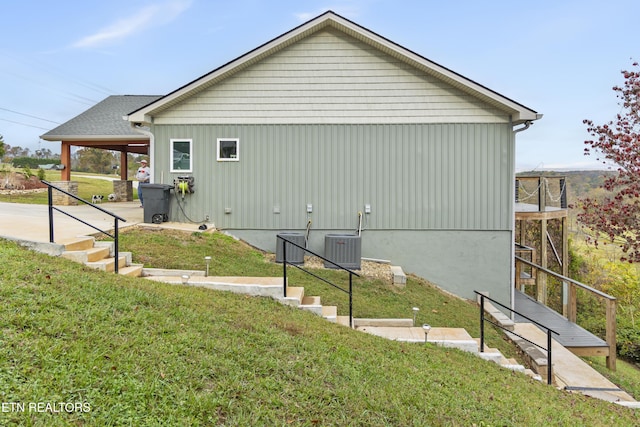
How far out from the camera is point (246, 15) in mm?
15820

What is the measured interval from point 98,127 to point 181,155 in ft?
20.8

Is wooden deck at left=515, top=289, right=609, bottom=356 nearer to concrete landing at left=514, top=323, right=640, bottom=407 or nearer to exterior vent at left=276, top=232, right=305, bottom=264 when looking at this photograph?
concrete landing at left=514, top=323, right=640, bottom=407

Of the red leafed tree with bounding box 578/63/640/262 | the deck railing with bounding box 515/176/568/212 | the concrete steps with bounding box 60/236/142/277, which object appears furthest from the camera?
the deck railing with bounding box 515/176/568/212

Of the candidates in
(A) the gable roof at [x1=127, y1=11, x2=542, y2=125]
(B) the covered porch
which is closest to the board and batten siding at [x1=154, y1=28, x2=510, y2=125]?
(A) the gable roof at [x1=127, y1=11, x2=542, y2=125]

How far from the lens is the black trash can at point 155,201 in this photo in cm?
938

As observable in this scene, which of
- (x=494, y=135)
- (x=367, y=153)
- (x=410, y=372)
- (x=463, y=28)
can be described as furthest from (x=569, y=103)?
(x=410, y=372)

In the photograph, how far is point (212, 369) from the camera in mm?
2971

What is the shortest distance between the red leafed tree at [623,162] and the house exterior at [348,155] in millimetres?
3304

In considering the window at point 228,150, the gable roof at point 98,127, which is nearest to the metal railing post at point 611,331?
the window at point 228,150

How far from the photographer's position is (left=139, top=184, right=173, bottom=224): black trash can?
9.38m

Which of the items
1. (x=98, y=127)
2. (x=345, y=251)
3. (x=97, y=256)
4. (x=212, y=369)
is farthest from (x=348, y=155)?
(x=98, y=127)

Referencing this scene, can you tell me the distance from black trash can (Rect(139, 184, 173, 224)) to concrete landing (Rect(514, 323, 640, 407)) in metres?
8.65

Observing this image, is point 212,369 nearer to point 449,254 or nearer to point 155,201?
point 155,201

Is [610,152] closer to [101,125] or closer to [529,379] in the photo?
[529,379]
